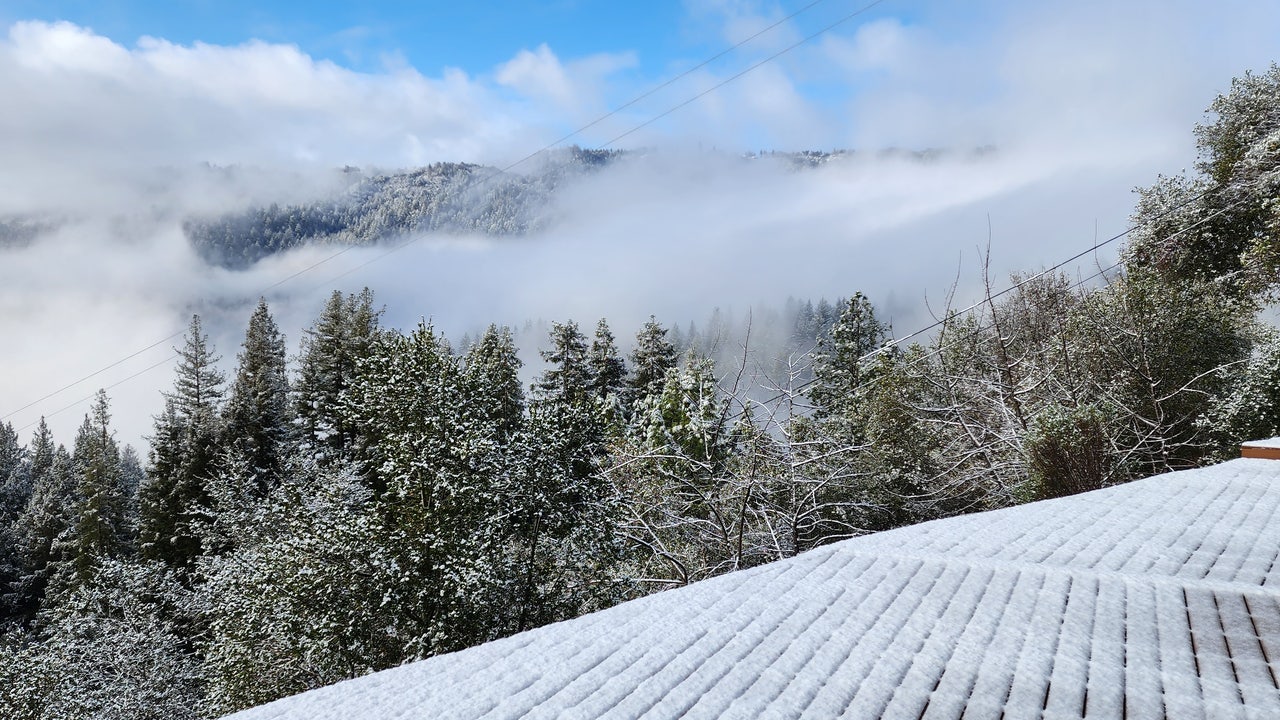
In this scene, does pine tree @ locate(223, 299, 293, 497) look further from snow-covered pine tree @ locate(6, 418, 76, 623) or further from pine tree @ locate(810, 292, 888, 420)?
pine tree @ locate(810, 292, 888, 420)

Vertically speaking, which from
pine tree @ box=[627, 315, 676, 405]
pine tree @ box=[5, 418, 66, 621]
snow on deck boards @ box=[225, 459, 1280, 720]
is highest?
pine tree @ box=[627, 315, 676, 405]

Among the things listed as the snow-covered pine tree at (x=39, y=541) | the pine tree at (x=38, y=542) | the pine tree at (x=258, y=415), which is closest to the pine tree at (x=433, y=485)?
the pine tree at (x=258, y=415)

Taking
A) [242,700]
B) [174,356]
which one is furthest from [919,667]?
[174,356]

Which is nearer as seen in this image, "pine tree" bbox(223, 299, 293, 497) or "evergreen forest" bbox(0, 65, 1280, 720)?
"evergreen forest" bbox(0, 65, 1280, 720)

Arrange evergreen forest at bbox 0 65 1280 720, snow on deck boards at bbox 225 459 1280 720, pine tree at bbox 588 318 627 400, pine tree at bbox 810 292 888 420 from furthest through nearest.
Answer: pine tree at bbox 588 318 627 400
pine tree at bbox 810 292 888 420
evergreen forest at bbox 0 65 1280 720
snow on deck boards at bbox 225 459 1280 720

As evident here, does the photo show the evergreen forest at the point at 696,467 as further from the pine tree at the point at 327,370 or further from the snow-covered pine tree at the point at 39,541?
the snow-covered pine tree at the point at 39,541

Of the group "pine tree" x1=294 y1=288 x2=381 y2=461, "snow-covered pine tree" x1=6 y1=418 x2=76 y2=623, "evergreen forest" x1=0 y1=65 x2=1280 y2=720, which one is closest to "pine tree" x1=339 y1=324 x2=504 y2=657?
"evergreen forest" x1=0 y1=65 x2=1280 y2=720

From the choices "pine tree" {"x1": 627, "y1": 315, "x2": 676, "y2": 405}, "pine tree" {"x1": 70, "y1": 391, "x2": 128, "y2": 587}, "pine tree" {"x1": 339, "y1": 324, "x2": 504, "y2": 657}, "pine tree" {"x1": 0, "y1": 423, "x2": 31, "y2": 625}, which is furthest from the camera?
"pine tree" {"x1": 0, "y1": 423, "x2": 31, "y2": 625}

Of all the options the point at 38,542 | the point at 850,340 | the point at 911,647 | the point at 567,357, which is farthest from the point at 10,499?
the point at 911,647

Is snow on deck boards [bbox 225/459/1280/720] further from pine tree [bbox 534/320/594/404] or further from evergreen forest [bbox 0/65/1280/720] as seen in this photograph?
pine tree [bbox 534/320/594/404]

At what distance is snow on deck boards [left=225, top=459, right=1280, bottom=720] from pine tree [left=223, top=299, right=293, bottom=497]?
28992 millimetres

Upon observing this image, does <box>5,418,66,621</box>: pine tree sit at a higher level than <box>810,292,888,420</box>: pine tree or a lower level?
lower

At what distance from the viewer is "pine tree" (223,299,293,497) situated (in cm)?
3038

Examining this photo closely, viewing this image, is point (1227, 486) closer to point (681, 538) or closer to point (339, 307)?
point (681, 538)
